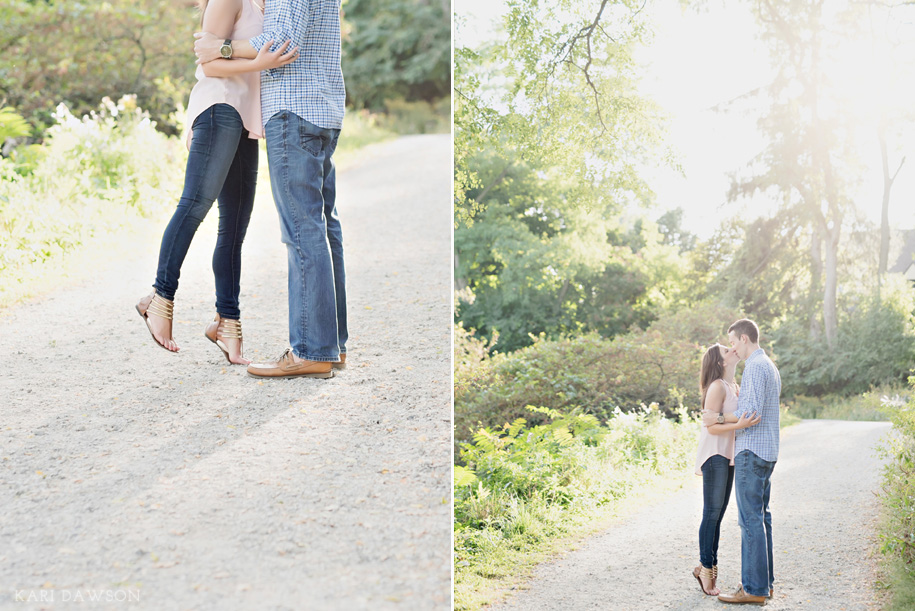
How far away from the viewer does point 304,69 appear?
284cm

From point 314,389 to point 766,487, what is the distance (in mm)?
1800

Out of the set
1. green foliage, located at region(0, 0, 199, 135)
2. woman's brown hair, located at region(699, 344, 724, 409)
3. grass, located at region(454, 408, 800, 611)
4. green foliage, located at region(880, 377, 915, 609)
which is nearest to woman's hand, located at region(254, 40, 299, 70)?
grass, located at region(454, 408, 800, 611)

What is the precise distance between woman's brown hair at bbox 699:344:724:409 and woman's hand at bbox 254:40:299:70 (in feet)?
6.68

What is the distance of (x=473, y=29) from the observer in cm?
392

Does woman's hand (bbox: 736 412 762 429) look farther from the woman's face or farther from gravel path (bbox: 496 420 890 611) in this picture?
gravel path (bbox: 496 420 890 611)

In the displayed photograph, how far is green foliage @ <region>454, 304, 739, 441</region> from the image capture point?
3.88 meters

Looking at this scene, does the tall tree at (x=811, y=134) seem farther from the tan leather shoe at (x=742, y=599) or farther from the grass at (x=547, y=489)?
the tan leather shoe at (x=742, y=599)

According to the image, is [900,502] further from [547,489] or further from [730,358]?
[547,489]

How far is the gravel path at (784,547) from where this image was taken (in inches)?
119

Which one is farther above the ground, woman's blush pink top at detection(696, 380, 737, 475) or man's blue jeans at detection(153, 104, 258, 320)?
man's blue jeans at detection(153, 104, 258, 320)

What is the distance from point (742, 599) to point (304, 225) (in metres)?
2.22

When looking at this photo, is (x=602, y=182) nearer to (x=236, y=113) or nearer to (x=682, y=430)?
(x=682, y=430)

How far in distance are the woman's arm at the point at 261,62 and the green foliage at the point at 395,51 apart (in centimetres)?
1491

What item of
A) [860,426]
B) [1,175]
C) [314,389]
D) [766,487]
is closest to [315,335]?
[314,389]
